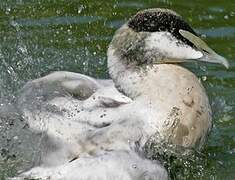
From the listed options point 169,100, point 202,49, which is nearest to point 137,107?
point 169,100

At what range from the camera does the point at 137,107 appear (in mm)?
5875

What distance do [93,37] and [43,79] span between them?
68.9 inches

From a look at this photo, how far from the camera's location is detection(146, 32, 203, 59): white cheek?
233 inches

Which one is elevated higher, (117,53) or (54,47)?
(117,53)

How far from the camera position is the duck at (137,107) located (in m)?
5.73

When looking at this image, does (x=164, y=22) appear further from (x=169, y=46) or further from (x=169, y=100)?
(x=169, y=100)

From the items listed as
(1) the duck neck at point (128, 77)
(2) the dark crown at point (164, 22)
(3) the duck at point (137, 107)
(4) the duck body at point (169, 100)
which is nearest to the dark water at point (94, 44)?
(4) the duck body at point (169, 100)

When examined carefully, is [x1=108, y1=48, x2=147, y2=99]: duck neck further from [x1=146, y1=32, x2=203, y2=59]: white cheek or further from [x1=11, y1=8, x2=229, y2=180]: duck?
[x1=146, y1=32, x2=203, y2=59]: white cheek

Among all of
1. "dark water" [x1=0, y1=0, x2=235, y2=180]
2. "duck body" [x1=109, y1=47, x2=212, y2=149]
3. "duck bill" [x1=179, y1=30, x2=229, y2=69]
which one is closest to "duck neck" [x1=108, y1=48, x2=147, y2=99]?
"duck body" [x1=109, y1=47, x2=212, y2=149]

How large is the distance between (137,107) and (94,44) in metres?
2.18

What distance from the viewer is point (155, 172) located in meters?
5.55

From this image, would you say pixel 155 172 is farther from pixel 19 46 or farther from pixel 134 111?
pixel 19 46

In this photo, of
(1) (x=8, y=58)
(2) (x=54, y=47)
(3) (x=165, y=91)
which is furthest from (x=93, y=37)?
(3) (x=165, y=91)

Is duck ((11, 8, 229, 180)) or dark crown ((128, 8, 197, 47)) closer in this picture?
duck ((11, 8, 229, 180))
